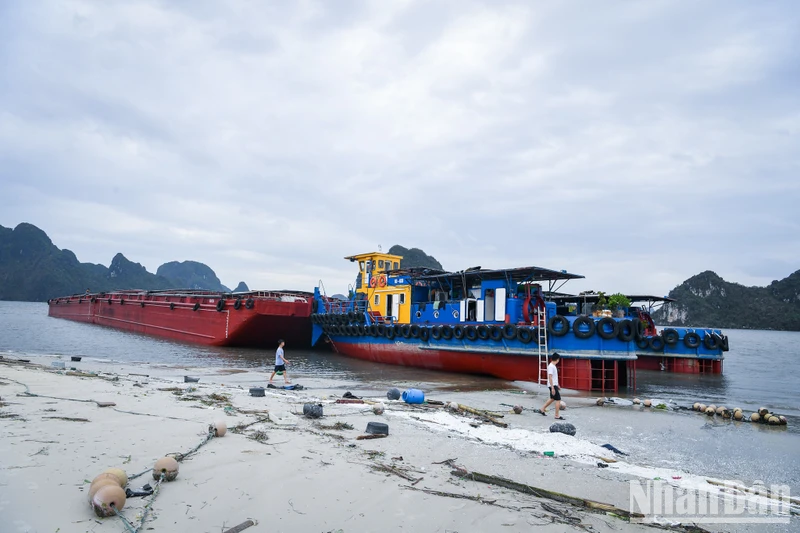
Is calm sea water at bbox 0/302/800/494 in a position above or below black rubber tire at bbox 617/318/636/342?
below

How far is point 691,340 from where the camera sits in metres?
21.6

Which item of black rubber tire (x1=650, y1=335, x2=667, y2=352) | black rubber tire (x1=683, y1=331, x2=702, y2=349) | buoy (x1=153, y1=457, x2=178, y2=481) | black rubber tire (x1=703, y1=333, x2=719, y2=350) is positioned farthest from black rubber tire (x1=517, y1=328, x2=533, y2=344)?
buoy (x1=153, y1=457, x2=178, y2=481)

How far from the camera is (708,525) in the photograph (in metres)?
3.92

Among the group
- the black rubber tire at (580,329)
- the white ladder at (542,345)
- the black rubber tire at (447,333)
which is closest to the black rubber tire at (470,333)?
the black rubber tire at (447,333)

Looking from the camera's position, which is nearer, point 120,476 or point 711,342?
point 120,476

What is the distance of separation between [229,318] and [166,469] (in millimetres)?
21190

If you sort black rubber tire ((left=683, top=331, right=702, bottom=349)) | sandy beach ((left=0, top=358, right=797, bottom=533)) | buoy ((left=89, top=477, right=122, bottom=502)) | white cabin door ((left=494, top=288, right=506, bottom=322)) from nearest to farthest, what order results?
buoy ((left=89, top=477, right=122, bottom=502))
sandy beach ((left=0, top=358, right=797, bottom=533))
white cabin door ((left=494, top=288, right=506, bottom=322))
black rubber tire ((left=683, top=331, right=702, bottom=349))

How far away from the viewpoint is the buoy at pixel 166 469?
3709 mm

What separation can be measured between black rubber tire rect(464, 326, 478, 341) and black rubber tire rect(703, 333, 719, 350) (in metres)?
12.4

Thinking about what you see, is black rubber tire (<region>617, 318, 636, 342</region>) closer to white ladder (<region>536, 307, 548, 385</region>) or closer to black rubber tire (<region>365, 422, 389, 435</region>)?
white ladder (<region>536, 307, 548, 385</region>)

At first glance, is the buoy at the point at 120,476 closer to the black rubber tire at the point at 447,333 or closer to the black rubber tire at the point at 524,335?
the black rubber tire at the point at 524,335

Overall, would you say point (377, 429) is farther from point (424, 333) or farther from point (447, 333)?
point (424, 333)

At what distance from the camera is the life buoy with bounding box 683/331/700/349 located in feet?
70.4

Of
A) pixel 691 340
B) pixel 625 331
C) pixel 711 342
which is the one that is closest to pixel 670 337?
pixel 691 340
